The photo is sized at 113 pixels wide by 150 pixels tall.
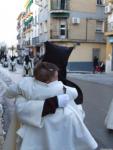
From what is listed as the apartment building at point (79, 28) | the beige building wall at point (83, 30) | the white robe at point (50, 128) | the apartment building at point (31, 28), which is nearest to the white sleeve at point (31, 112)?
the white robe at point (50, 128)

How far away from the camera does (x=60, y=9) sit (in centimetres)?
5041

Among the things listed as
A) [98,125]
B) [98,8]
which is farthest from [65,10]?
[98,125]

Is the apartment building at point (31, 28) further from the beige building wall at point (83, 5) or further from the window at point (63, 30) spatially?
the beige building wall at point (83, 5)

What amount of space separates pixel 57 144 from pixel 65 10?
46509 millimetres

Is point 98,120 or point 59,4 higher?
point 59,4

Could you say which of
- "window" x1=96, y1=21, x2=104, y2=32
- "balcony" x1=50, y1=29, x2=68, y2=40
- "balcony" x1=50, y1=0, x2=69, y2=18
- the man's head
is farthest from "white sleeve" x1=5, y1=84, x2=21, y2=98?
"window" x1=96, y1=21, x2=104, y2=32

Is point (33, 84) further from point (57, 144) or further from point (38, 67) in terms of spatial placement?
point (57, 144)

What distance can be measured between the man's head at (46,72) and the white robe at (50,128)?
0.05 metres

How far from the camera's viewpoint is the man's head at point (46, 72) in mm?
4328

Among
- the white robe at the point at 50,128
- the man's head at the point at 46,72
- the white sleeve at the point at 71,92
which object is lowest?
the white robe at the point at 50,128

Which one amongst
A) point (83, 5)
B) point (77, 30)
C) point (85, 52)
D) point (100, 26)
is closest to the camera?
point (85, 52)

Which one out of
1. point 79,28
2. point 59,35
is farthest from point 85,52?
point 59,35

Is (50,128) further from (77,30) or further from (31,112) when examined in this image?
(77,30)

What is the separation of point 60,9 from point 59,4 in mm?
881
